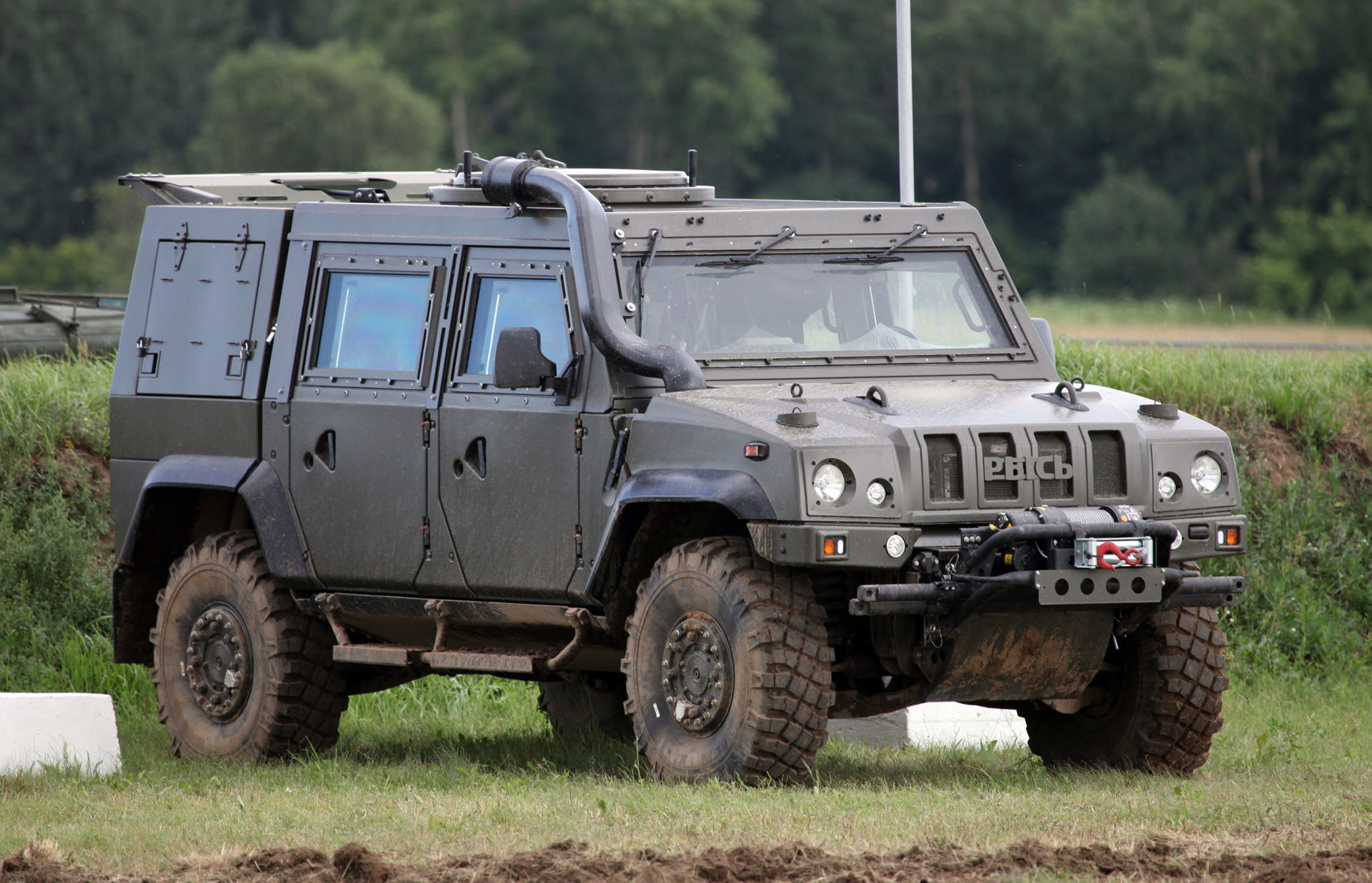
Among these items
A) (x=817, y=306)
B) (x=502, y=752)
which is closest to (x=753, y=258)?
(x=817, y=306)

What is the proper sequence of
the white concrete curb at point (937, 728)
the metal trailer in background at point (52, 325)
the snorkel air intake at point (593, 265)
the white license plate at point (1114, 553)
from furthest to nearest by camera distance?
the metal trailer in background at point (52, 325), the white concrete curb at point (937, 728), the snorkel air intake at point (593, 265), the white license plate at point (1114, 553)

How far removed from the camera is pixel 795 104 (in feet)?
229

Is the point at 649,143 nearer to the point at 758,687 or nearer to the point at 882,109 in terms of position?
the point at 882,109

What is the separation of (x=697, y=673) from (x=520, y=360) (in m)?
1.38

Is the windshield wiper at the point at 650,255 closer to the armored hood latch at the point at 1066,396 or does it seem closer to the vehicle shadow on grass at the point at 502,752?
the armored hood latch at the point at 1066,396

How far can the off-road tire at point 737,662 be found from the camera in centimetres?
818

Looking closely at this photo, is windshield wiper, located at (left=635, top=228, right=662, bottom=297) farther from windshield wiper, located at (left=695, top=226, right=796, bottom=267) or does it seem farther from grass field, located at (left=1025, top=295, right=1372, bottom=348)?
grass field, located at (left=1025, top=295, right=1372, bottom=348)

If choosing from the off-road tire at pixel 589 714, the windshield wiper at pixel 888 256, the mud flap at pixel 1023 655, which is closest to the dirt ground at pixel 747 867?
the mud flap at pixel 1023 655

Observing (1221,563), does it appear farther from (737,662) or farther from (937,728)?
(737,662)

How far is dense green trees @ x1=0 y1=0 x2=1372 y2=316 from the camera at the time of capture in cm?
5903

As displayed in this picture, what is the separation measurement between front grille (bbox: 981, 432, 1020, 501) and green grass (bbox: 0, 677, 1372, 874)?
1081 millimetres

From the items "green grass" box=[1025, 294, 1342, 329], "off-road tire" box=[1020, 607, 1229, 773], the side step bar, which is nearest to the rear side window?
the side step bar

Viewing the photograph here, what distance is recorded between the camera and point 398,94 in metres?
62.5

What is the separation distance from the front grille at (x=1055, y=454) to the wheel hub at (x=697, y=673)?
4.24 ft
